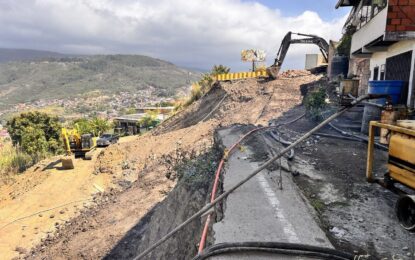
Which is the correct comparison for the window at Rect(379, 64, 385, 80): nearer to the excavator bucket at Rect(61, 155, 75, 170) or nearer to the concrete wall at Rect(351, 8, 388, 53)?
the concrete wall at Rect(351, 8, 388, 53)

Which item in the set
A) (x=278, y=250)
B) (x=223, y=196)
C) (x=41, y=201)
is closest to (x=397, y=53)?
(x=223, y=196)

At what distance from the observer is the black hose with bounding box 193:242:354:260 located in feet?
10.9

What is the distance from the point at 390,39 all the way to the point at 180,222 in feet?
26.1

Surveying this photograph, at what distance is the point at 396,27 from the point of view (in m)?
8.79

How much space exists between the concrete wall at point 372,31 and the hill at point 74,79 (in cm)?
14034

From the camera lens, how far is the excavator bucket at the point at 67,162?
20156mm

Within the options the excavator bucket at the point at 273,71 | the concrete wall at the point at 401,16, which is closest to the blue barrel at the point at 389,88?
the concrete wall at the point at 401,16

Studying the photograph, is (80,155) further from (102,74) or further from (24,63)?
(24,63)

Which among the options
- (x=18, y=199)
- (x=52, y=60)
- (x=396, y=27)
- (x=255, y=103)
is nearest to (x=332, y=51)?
(x=255, y=103)

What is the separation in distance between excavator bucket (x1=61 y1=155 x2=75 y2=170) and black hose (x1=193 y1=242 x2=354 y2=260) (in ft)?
62.1

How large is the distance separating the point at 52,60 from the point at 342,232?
220010mm

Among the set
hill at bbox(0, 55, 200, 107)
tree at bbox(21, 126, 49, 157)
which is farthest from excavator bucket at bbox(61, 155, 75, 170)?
hill at bbox(0, 55, 200, 107)

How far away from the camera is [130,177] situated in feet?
57.2

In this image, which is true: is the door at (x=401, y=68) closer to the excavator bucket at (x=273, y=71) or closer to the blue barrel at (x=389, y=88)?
the blue barrel at (x=389, y=88)
